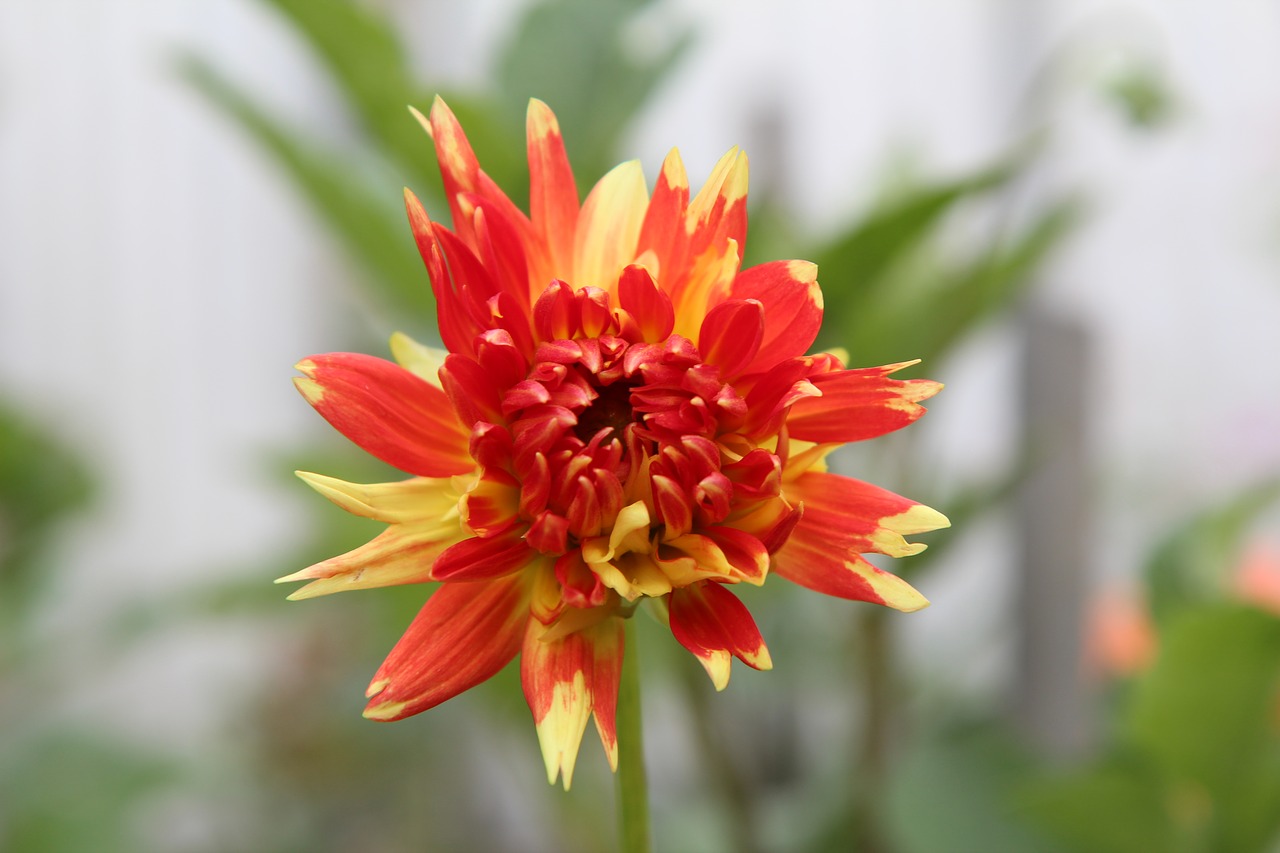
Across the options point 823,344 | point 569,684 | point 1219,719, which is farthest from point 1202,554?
point 569,684

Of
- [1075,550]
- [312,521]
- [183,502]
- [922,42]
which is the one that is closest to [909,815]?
[1075,550]

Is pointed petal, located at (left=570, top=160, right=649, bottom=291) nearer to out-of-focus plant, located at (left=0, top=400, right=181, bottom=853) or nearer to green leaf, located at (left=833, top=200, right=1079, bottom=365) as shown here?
green leaf, located at (left=833, top=200, right=1079, bottom=365)

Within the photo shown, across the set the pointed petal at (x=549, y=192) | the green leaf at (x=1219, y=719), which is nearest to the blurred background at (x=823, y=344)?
the green leaf at (x=1219, y=719)

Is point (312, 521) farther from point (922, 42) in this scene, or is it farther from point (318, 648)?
point (922, 42)

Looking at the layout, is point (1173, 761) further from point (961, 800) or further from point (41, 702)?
point (41, 702)

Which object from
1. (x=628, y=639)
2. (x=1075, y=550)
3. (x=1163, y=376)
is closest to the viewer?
(x=628, y=639)

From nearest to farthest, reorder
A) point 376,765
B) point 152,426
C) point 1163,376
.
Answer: point 1163,376, point 376,765, point 152,426
